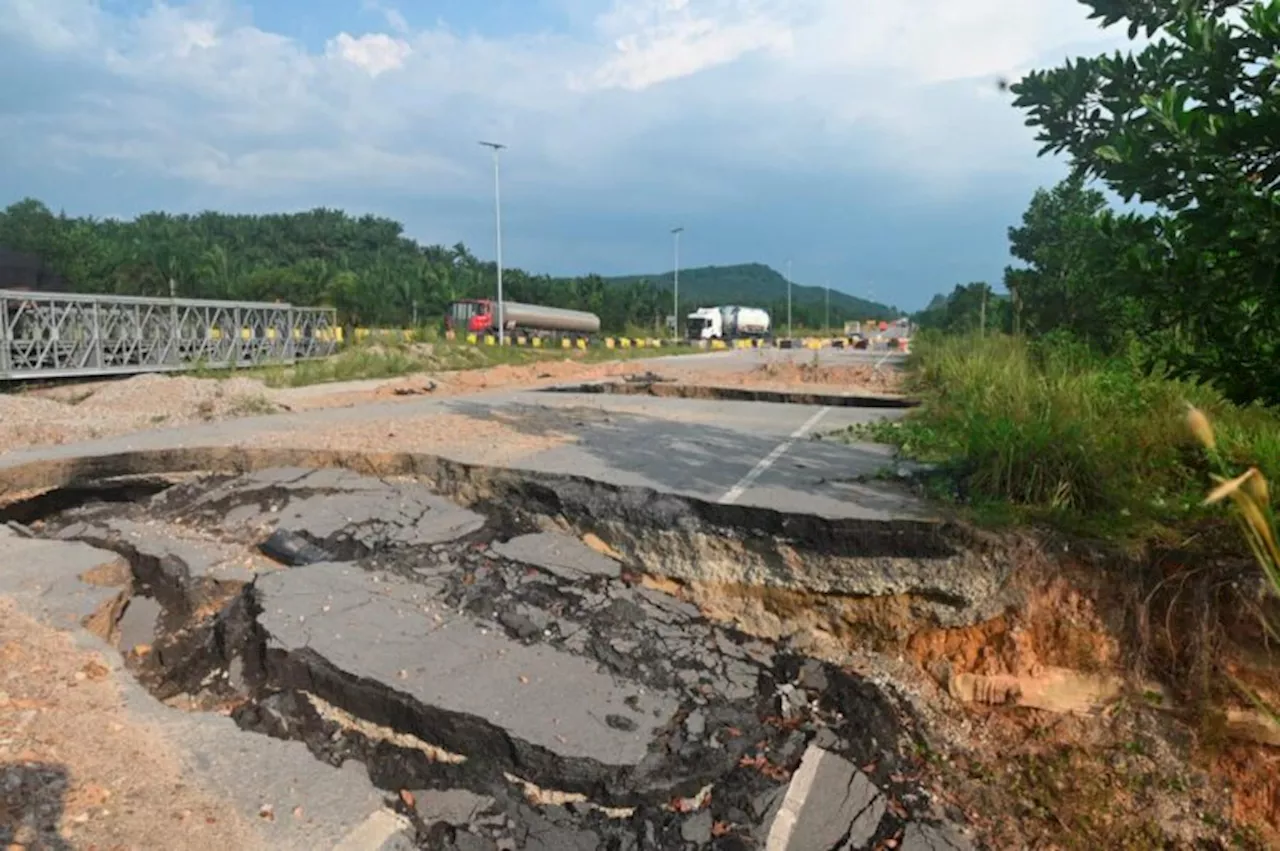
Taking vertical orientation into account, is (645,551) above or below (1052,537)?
below

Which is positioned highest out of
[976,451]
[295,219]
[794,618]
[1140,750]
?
[295,219]

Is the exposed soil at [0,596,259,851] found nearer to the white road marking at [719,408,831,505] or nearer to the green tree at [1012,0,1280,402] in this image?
the white road marking at [719,408,831,505]

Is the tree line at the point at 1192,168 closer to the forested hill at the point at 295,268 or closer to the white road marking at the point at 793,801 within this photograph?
the white road marking at the point at 793,801

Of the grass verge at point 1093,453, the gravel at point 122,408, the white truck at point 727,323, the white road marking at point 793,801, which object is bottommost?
the white road marking at point 793,801

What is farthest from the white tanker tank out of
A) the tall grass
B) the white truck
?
the tall grass

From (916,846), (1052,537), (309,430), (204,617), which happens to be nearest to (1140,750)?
(1052,537)

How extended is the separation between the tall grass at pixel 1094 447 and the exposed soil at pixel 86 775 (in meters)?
4.11

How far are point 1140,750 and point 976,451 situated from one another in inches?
84.5

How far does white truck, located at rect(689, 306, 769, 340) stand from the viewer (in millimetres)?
57500

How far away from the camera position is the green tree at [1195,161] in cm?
284

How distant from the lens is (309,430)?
8.31 meters

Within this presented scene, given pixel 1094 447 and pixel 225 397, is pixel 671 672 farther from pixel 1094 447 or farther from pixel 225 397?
pixel 225 397

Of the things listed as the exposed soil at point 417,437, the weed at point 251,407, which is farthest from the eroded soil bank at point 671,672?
the weed at point 251,407

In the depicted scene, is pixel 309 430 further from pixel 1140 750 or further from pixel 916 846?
pixel 1140 750
